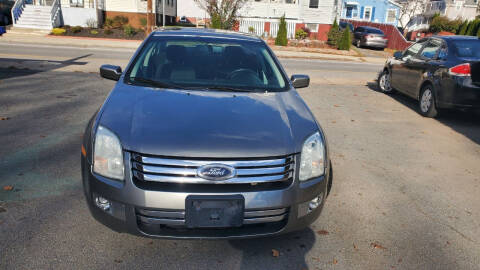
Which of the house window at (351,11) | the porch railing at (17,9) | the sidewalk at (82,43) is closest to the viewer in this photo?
the sidewalk at (82,43)

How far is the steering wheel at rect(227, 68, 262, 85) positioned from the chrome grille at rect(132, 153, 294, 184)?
1.55 meters

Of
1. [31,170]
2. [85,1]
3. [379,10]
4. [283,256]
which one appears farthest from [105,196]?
[379,10]

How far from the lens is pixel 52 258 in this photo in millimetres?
2975

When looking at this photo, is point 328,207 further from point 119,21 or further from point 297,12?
point 297,12

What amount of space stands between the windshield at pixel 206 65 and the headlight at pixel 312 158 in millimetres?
1073

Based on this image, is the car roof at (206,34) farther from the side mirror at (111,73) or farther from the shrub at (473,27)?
the shrub at (473,27)

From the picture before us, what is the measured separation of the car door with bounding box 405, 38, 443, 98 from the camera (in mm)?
8375

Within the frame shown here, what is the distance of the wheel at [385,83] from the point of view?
36.1 ft

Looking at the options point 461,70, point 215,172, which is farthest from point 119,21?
point 215,172

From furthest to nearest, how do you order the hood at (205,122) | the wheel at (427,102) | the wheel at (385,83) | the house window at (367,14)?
the house window at (367,14) < the wheel at (385,83) < the wheel at (427,102) < the hood at (205,122)

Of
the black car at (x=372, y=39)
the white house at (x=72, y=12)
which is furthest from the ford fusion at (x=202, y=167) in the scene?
the black car at (x=372, y=39)

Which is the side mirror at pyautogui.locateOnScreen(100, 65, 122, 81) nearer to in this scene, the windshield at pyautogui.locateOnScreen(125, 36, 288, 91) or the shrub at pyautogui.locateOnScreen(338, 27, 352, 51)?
the windshield at pyautogui.locateOnScreen(125, 36, 288, 91)

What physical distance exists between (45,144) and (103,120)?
2.81m

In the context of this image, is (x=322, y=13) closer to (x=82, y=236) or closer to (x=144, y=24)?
(x=144, y=24)
